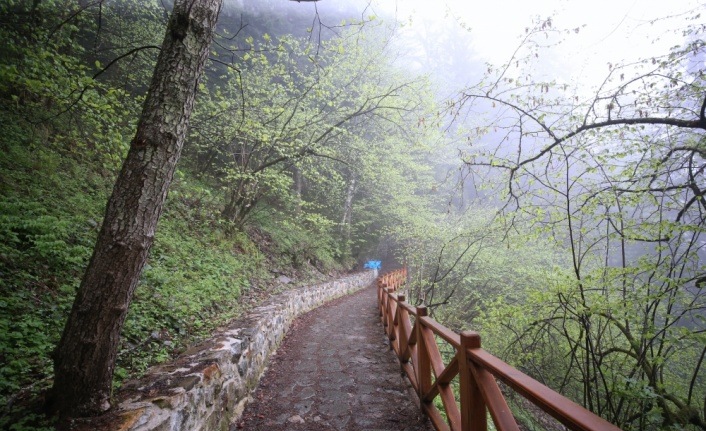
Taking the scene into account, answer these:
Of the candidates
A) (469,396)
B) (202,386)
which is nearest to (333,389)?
(202,386)

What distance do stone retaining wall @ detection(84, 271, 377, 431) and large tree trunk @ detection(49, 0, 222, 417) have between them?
0.24 metres

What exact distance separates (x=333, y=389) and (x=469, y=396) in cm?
226

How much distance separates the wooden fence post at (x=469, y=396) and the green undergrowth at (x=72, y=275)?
2441 mm

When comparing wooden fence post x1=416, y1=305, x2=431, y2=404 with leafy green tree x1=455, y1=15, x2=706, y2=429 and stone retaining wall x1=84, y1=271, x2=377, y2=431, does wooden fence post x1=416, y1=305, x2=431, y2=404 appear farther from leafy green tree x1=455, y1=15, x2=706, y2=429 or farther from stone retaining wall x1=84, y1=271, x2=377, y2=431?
leafy green tree x1=455, y1=15, x2=706, y2=429

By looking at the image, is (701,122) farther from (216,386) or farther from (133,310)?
(133,310)

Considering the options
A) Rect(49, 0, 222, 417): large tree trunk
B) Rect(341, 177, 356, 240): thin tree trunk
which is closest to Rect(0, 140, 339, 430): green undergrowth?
Rect(49, 0, 222, 417): large tree trunk

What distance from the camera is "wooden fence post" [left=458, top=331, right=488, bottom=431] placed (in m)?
1.96

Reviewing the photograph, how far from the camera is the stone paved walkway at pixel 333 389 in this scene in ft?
10.0

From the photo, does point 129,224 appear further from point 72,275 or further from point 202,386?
point 72,275

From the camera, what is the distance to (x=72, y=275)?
3.47 meters

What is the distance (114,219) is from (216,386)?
164cm

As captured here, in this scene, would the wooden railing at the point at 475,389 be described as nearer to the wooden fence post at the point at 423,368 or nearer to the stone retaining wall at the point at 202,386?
the wooden fence post at the point at 423,368

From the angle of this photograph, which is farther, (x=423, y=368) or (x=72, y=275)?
(x=72, y=275)

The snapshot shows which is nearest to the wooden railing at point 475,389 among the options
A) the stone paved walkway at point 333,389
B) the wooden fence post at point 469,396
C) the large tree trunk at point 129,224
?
the wooden fence post at point 469,396
